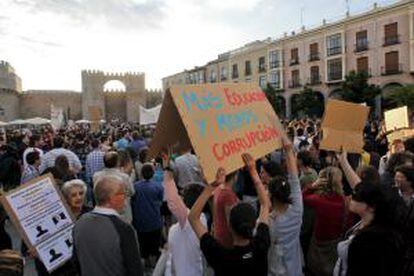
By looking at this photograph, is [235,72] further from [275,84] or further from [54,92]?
[54,92]

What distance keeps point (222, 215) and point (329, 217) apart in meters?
1.15

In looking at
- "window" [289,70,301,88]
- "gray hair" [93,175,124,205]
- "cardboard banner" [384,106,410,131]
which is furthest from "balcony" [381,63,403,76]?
"gray hair" [93,175,124,205]

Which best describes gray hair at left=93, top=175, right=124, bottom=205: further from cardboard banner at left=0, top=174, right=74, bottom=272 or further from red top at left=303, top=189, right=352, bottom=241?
red top at left=303, top=189, right=352, bottom=241

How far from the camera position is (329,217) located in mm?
4520

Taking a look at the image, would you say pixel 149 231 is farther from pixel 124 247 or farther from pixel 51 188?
pixel 124 247

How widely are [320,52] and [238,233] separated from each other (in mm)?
41189

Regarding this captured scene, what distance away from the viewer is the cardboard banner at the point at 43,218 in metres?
3.86

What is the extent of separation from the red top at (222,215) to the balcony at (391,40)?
116 ft

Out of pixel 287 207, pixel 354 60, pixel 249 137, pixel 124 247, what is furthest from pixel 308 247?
pixel 354 60

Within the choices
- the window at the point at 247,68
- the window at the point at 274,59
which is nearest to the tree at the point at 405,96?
the window at the point at 274,59

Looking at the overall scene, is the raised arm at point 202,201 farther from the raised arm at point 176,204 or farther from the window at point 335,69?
the window at point 335,69

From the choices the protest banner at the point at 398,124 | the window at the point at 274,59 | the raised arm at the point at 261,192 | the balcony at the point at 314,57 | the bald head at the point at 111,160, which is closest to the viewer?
the raised arm at the point at 261,192

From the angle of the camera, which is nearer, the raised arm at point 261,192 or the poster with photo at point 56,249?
the raised arm at point 261,192

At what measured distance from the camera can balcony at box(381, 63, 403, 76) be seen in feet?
118
